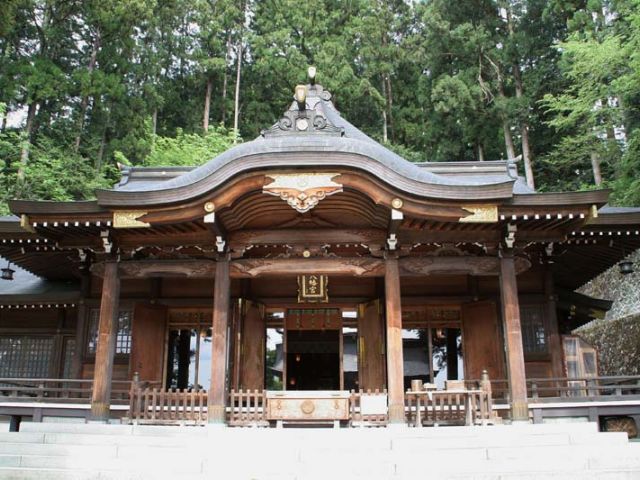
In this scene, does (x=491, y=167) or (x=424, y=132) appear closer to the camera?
(x=491, y=167)

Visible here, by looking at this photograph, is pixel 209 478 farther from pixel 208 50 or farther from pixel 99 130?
pixel 208 50

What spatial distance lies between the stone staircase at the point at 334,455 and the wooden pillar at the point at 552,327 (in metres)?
2.97

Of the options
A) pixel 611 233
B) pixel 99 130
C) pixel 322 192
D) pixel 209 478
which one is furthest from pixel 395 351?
pixel 99 130

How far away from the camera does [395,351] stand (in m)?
8.73

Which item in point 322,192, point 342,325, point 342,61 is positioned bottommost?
point 342,325

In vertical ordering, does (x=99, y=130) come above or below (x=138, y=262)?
above

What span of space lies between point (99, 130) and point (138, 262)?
18367 millimetres

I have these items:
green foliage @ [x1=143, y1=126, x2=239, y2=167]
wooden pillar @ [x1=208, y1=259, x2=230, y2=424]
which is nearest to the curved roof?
wooden pillar @ [x1=208, y1=259, x2=230, y2=424]

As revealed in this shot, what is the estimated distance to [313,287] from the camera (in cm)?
1119

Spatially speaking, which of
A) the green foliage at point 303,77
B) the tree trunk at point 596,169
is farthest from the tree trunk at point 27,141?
the tree trunk at point 596,169

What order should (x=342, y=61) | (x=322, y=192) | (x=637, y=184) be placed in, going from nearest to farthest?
1. (x=322, y=192)
2. (x=637, y=184)
3. (x=342, y=61)

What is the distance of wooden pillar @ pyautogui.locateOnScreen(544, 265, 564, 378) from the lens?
1060 cm

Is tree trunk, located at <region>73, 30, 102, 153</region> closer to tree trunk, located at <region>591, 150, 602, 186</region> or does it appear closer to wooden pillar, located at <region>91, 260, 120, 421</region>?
wooden pillar, located at <region>91, 260, 120, 421</region>

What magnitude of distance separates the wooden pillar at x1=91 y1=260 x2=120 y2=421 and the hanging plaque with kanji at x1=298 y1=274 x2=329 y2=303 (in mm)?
3552
